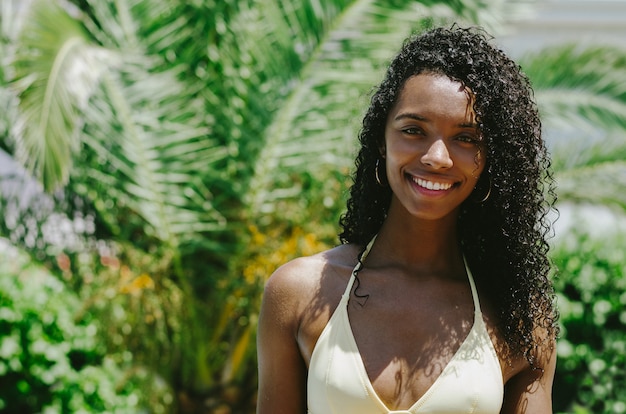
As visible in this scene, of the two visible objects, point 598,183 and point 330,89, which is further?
point 598,183

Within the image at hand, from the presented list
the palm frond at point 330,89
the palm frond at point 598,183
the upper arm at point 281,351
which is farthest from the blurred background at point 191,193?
the upper arm at point 281,351

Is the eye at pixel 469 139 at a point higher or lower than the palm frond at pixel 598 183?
lower

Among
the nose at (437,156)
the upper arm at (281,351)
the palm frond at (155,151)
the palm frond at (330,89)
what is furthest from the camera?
the palm frond at (330,89)

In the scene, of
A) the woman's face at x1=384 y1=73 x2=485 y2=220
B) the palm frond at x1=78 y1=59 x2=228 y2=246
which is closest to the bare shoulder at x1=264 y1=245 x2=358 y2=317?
the woman's face at x1=384 y1=73 x2=485 y2=220

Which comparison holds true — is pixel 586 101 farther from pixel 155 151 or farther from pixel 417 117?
pixel 417 117

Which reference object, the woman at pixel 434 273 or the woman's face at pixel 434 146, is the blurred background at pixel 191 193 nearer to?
the woman at pixel 434 273

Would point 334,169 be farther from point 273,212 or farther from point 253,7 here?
point 253,7

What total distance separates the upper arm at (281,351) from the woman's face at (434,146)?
37 cm

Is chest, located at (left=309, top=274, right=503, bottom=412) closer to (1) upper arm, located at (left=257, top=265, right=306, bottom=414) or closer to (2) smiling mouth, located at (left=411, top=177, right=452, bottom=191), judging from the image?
(1) upper arm, located at (left=257, top=265, right=306, bottom=414)

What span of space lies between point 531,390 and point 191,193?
3.14 meters

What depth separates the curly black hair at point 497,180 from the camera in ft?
6.76

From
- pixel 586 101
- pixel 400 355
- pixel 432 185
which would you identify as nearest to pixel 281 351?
pixel 400 355

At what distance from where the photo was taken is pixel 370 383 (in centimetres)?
200

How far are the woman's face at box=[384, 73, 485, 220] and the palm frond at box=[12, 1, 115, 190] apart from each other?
2.56 meters
